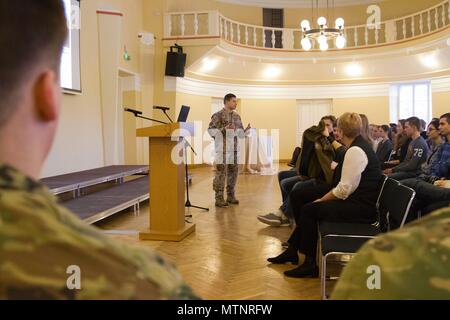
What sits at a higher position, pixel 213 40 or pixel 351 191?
pixel 213 40

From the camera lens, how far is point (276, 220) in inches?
184

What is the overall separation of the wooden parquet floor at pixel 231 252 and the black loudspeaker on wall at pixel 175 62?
15.3 feet

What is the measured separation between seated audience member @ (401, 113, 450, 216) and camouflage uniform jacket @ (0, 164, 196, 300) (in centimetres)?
356

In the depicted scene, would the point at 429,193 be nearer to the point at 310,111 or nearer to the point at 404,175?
the point at 404,175

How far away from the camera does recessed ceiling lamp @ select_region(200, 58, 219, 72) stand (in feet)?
37.6

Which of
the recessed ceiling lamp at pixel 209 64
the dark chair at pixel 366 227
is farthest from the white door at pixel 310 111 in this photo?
the dark chair at pixel 366 227

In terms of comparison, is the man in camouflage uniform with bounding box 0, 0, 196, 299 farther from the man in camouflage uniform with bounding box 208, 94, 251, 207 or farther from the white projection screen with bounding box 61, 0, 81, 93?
the white projection screen with bounding box 61, 0, 81, 93

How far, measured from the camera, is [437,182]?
3873mm

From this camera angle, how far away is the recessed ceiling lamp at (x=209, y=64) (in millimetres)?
11453

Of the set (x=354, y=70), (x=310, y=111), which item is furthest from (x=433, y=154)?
(x=310, y=111)

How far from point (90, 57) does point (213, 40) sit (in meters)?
3.60

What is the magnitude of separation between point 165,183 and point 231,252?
2.99ft

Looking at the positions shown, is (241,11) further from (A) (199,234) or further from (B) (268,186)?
(A) (199,234)
